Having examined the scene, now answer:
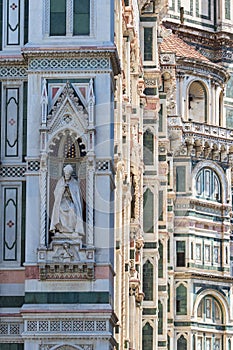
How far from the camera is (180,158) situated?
64.8 metres

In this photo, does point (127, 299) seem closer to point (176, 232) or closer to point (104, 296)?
point (104, 296)

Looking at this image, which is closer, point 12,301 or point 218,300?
point 12,301

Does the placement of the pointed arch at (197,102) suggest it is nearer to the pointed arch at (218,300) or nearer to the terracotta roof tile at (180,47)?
the terracotta roof tile at (180,47)

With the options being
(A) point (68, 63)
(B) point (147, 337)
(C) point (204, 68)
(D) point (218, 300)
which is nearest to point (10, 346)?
(A) point (68, 63)

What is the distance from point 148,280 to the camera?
45.1 metres

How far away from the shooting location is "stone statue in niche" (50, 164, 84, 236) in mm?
26016

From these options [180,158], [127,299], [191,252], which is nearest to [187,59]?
[180,158]

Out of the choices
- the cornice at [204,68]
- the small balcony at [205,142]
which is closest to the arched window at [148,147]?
the small balcony at [205,142]

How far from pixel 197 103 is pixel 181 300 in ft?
31.8

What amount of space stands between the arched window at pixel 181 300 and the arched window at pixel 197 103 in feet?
27.2

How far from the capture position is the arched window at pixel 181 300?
6334cm

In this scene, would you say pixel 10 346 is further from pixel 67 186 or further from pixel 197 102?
pixel 197 102

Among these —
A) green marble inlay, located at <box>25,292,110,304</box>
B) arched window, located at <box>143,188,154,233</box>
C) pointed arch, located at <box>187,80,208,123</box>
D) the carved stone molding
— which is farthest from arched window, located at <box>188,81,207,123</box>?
green marble inlay, located at <box>25,292,110,304</box>

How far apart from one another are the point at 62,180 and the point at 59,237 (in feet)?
3.55
